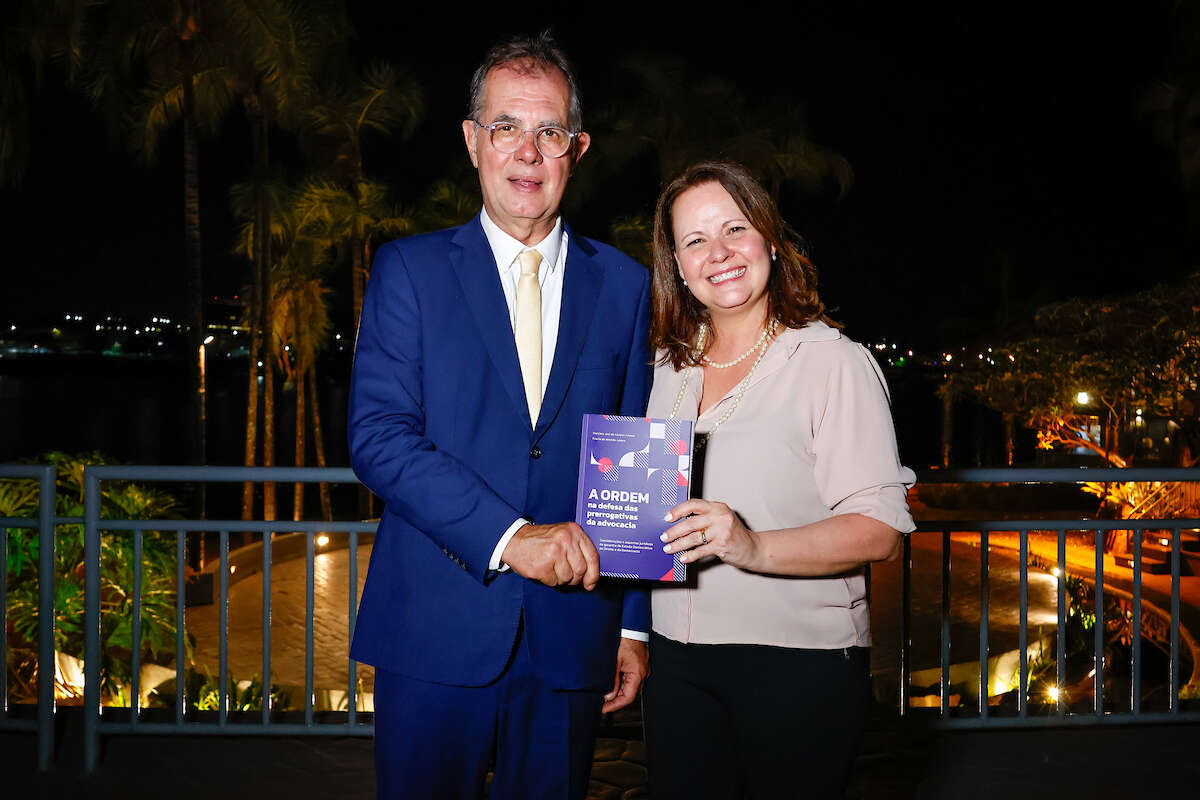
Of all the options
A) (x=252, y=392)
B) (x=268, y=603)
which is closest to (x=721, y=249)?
(x=268, y=603)

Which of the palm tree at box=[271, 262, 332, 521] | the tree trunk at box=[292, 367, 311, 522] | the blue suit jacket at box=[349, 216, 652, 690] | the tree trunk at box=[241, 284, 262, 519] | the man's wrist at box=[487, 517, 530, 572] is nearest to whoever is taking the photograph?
Result: the man's wrist at box=[487, 517, 530, 572]

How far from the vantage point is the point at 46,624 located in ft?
12.8

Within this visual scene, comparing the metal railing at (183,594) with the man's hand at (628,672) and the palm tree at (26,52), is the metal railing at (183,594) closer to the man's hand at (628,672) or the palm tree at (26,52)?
the man's hand at (628,672)

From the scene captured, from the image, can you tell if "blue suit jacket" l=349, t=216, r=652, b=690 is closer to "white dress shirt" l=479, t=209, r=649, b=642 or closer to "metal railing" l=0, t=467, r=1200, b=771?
"white dress shirt" l=479, t=209, r=649, b=642

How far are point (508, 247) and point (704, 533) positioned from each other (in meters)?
Answer: 0.86

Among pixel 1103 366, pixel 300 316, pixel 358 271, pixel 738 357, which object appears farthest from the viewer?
pixel 300 316

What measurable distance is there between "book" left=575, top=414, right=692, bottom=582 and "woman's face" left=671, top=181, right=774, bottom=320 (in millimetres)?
472

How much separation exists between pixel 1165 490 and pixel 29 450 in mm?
51659

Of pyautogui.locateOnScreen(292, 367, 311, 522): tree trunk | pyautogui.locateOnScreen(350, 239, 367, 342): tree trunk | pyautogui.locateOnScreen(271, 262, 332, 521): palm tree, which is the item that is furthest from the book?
pyautogui.locateOnScreen(271, 262, 332, 521): palm tree

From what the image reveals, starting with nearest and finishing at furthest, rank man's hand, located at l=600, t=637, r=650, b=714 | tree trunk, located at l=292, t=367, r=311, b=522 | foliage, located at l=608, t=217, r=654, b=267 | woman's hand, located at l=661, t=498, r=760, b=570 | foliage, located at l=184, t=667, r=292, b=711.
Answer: woman's hand, located at l=661, t=498, r=760, b=570 → man's hand, located at l=600, t=637, r=650, b=714 → foliage, located at l=184, t=667, r=292, b=711 → foliage, located at l=608, t=217, r=654, b=267 → tree trunk, located at l=292, t=367, r=311, b=522

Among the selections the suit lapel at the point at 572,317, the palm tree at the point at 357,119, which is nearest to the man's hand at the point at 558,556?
the suit lapel at the point at 572,317

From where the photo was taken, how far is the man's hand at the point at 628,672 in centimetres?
238

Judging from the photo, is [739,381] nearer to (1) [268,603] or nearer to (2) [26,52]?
(1) [268,603]

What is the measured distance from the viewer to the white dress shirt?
2271mm
